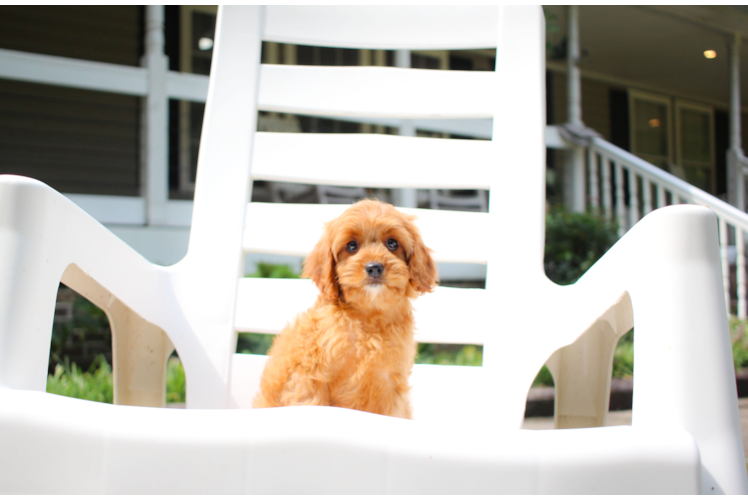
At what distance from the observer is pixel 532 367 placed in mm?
1515

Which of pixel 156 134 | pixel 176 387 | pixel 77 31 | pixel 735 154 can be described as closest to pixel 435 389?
pixel 176 387

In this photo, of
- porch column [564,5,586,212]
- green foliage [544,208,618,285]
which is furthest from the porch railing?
green foliage [544,208,618,285]

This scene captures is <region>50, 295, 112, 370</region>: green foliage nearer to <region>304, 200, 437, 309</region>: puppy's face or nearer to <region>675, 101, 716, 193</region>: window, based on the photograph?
<region>304, 200, 437, 309</region>: puppy's face

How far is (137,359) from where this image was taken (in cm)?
155

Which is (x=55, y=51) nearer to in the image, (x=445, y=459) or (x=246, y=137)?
(x=246, y=137)

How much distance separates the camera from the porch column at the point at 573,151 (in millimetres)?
6555

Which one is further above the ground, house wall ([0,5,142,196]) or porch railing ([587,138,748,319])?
house wall ([0,5,142,196])

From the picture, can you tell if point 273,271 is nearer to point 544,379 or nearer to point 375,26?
point 544,379

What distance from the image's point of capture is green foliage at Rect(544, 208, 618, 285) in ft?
15.8

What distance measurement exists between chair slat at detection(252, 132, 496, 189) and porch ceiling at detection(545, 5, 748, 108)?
583 cm

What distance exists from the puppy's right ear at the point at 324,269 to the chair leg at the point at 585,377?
689mm

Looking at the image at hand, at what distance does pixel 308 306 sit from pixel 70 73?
13.3ft

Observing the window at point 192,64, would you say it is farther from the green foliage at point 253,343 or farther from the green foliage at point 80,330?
the green foliage at point 253,343

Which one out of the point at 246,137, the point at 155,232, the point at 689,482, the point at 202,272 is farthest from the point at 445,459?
the point at 155,232
